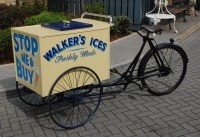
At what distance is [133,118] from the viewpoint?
15.5ft

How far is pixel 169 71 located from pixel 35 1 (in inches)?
256

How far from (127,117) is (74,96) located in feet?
2.76

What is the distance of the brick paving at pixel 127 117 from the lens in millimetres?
4336

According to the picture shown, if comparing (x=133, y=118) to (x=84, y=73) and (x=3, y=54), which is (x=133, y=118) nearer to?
(x=84, y=73)

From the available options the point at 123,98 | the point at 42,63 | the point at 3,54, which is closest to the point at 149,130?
the point at 123,98

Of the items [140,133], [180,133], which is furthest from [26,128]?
[180,133]

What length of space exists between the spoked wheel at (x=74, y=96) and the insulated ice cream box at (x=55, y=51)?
85mm

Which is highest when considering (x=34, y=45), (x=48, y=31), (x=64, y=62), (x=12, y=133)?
(x=48, y=31)

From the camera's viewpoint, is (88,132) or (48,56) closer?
(48,56)

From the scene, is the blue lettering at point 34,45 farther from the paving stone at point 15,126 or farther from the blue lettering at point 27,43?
the paving stone at point 15,126

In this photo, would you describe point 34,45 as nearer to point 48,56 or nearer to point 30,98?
point 48,56

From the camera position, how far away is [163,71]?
538 cm

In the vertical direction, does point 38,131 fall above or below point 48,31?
below

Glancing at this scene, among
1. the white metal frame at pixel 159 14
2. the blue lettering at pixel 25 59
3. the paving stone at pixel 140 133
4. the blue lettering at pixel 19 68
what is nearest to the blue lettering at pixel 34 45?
the blue lettering at pixel 25 59
